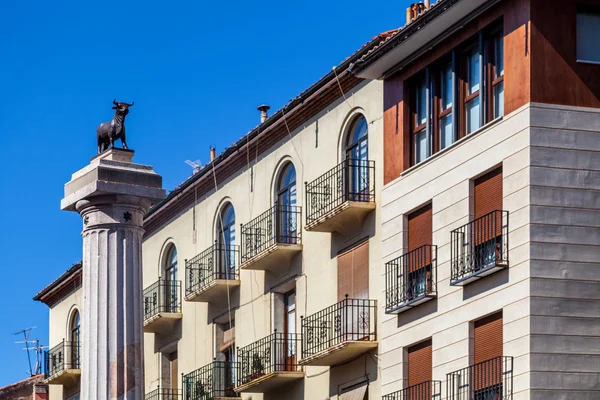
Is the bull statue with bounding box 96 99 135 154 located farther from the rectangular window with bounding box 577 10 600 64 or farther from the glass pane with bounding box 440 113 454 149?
the rectangular window with bounding box 577 10 600 64

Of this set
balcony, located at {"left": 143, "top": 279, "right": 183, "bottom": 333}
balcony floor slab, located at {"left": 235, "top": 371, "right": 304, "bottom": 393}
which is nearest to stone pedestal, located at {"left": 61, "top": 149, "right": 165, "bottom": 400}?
balcony floor slab, located at {"left": 235, "top": 371, "right": 304, "bottom": 393}

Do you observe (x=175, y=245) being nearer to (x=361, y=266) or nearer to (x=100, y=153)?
(x=361, y=266)

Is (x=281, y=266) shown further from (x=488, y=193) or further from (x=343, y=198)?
(x=488, y=193)

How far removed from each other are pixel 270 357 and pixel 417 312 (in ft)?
24.8

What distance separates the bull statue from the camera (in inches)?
1235

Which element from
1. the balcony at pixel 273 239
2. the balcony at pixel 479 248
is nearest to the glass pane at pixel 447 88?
the balcony at pixel 479 248

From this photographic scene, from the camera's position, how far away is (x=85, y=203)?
101ft

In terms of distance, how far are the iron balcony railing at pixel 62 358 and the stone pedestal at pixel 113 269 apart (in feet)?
82.8

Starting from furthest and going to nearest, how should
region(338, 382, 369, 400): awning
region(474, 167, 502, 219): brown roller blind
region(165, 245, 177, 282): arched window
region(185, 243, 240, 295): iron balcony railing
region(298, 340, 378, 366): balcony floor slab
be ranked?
region(165, 245, 177, 282): arched window → region(185, 243, 240, 295): iron balcony railing → region(338, 382, 369, 400): awning → region(298, 340, 378, 366): balcony floor slab → region(474, 167, 502, 219): brown roller blind

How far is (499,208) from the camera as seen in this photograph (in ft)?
A: 105

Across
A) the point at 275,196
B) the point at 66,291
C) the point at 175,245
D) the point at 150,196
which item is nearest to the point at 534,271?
the point at 150,196

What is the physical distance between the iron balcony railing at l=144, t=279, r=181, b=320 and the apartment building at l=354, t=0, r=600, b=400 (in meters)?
14.5

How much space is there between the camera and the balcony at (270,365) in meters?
→ 40.6

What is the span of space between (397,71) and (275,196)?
25.6 feet
